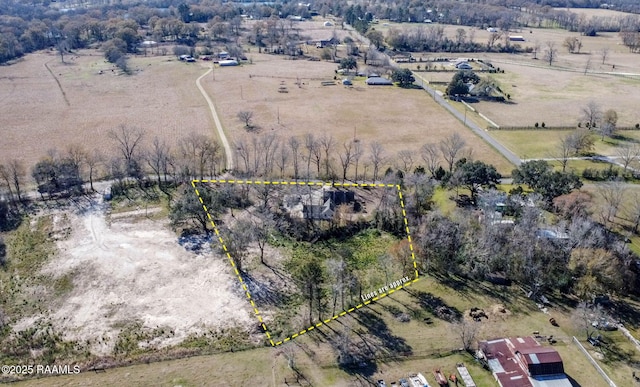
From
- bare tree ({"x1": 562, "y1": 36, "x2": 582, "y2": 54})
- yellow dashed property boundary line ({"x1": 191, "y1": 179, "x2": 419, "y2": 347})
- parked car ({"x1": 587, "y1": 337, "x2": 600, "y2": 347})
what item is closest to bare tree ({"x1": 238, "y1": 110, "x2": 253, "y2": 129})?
yellow dashed property boundary line ({"x1": 191, "y1": 179, "x2": 419, "y2": 347})

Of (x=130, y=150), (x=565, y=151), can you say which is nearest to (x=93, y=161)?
(x=130, y=150)

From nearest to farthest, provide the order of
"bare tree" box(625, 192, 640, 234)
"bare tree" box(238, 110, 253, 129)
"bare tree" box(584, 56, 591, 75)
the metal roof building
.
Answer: the metal roof building
"bare tree" box(625, 192, 640, 234)
"bare tree" box(238, 110, 253, 129)
"bare tree" box(584, 56, 591, 75)

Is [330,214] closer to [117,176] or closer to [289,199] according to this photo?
[289,199]

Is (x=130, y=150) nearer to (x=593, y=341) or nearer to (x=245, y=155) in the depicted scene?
(x=245, y=155)

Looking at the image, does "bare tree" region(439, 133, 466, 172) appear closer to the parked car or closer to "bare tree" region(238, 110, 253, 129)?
the parked car

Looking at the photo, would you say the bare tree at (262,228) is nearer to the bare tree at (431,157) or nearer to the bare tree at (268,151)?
the bare tree at (268,151)

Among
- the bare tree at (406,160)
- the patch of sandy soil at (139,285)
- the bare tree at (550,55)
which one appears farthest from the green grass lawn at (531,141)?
the bare tree at (550,55)

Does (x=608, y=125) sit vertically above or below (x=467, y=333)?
above
